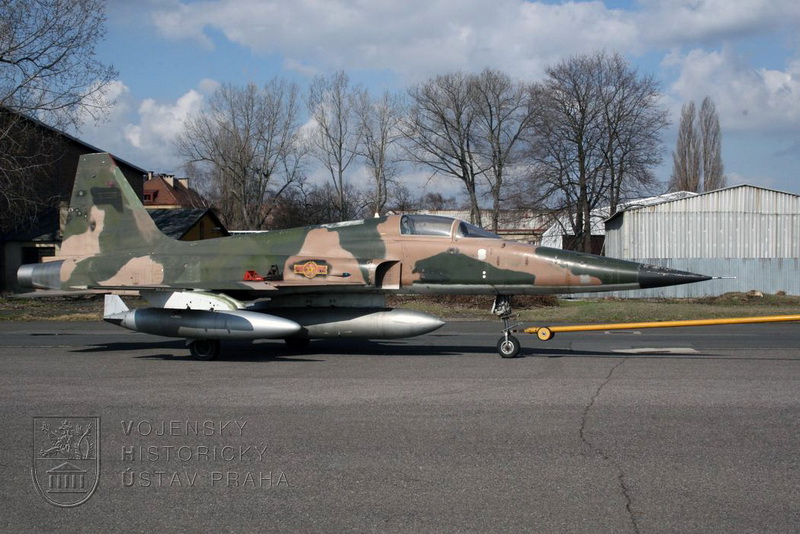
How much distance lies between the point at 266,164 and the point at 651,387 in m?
48.1

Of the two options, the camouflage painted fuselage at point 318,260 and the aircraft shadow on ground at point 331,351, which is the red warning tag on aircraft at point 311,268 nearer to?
the camouflage painted fuselage at point 318,260

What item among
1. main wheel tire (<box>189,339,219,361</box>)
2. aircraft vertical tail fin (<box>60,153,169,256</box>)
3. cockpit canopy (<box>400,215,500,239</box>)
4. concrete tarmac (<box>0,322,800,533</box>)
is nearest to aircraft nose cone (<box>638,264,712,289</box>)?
concrete tarmac (<box>0,322,800,533</box>)

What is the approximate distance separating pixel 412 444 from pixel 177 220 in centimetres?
3704

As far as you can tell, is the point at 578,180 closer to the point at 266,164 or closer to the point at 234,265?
the point at 266,164

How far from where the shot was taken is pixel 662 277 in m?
11.6

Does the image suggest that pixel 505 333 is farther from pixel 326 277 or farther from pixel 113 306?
pixel 113 306

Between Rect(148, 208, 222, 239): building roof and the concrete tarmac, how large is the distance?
27.7 meters

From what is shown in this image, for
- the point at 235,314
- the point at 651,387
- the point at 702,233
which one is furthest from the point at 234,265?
the point at 702,233

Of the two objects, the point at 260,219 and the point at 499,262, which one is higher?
the point at 260,219

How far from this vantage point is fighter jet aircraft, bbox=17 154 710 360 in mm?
12344

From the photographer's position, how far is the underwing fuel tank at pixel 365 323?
12617 mm

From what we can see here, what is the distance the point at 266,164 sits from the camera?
5491 cm
